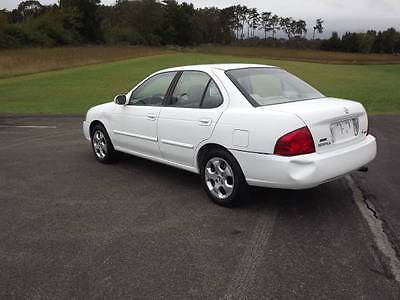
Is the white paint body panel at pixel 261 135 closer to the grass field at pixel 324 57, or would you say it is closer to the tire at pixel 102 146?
the tire at pixel 102 146

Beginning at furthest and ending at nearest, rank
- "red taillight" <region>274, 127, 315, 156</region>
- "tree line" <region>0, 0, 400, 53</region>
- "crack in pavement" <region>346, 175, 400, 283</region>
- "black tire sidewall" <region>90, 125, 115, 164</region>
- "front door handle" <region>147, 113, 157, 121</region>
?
1. "tree line" <region>0, 0, 400, 53</region>
2. "black tire sidewall" <region>90, 125, 115, 164</region>
3. "front door handle" <region>147, 113, 157, 121</region>
4. "red taillight" <region>274, 127, 315, 156</region>
5. "crack in pavement" <region>346, 175, 400, 283</region>

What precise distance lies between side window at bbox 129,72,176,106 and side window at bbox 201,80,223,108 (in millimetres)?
796

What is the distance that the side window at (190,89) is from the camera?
5273 mm

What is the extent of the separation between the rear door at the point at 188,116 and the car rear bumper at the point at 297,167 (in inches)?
22.4

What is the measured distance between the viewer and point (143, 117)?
5.92m

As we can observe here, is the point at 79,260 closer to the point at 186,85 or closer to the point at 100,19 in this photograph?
the point at 186,85

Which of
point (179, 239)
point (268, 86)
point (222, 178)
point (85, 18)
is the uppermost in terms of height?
point (85, 18)

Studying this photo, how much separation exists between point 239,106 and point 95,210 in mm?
1960

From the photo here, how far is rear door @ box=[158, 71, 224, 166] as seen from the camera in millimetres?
5000

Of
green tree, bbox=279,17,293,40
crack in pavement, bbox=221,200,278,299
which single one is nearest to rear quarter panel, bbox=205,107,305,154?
crack in pavement, bbox=221,200,278,299

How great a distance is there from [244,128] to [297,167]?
0.68 m

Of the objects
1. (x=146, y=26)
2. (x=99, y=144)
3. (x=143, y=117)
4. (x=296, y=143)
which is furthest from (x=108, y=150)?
(x=146, y=26)

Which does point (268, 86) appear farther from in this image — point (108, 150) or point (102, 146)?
point (102, 146)

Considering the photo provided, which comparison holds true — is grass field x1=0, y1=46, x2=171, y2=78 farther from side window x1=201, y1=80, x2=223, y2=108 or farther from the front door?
side window x1=201, y1=80, x2=223, y2=108
